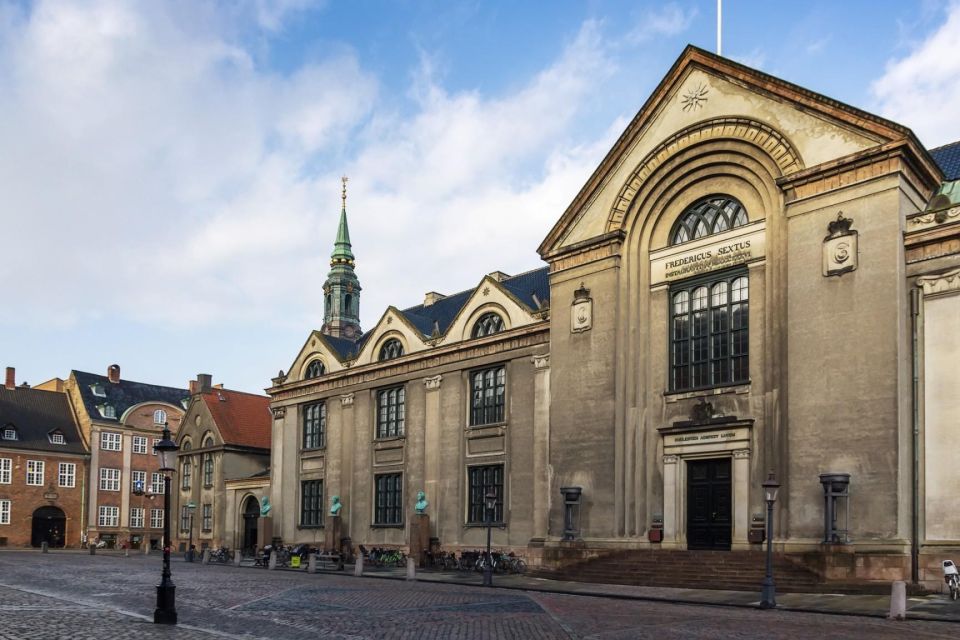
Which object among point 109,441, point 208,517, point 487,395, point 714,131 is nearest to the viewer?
point 714,131

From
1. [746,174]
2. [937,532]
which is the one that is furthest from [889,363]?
[746,174]

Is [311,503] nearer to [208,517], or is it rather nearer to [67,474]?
[208,517]

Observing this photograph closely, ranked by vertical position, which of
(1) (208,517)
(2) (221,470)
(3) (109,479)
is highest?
(2) (221,470)

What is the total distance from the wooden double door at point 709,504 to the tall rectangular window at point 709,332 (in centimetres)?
281

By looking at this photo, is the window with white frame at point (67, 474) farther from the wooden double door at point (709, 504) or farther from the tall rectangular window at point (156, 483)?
the wooden double door at point (709, 504)

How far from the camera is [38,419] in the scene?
76688 millimetres

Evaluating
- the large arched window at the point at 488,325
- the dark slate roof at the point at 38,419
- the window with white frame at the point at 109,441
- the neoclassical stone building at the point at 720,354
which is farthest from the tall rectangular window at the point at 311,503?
the window with white frame at the point at 109,441

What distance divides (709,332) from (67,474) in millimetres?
60273

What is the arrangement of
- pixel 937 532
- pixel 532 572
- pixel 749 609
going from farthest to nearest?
pixel 532 572
pixel 937 532
pixel 749 609

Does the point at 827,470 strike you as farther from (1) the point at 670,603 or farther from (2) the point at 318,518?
(2) the point at 318,518

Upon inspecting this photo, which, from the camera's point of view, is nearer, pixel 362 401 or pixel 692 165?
pixel 692 165

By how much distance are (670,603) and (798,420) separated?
799 cm

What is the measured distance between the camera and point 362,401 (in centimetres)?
4984

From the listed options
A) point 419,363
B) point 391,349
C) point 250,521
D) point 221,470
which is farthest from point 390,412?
point 221,470
